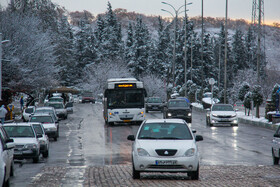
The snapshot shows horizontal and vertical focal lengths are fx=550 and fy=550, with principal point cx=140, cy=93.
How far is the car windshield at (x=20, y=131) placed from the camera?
20.5 metres

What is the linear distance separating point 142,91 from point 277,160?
21.3m

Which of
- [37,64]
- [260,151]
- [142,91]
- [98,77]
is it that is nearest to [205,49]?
[98,77]

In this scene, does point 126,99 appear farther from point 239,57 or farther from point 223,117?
point 239,57

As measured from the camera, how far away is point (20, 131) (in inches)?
811

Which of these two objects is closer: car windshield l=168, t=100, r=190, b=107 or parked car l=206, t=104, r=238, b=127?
parked car l=206, t=104, r=238, b=127

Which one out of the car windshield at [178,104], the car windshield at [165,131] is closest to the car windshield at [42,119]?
the car windshield at [178,104]

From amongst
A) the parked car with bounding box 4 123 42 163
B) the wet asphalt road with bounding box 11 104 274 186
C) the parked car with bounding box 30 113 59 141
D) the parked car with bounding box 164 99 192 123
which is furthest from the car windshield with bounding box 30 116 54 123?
the parked car with bounding box 164 99 192 123

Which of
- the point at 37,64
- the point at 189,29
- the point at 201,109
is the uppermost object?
the point at 189,29

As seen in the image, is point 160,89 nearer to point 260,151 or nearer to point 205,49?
point 205,49

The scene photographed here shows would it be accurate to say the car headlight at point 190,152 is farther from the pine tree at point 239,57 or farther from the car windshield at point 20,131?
the pine tree at point 239,57

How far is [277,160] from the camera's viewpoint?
18156 millimetres

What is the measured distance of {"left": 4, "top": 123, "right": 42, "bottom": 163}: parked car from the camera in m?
19.5

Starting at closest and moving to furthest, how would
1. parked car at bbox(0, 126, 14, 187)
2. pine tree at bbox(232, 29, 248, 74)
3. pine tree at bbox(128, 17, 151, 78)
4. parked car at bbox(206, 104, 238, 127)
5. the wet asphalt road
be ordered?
parked car at bbox(0, 126, 14, 187) → the wet asphalt road → parked car at bbox(206, 104, 238, 127) → pine tree at bbox(128, 17, 151, 78) → pine tree at bbox(232, 29, 248, 74)

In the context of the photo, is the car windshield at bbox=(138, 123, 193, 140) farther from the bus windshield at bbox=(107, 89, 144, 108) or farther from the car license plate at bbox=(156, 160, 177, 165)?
the bus windshield at bbox=(107, 89, 144, 108)
